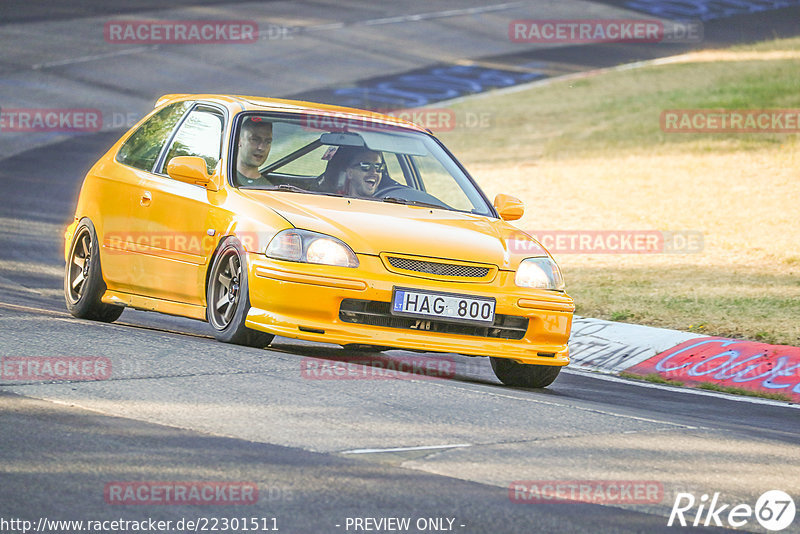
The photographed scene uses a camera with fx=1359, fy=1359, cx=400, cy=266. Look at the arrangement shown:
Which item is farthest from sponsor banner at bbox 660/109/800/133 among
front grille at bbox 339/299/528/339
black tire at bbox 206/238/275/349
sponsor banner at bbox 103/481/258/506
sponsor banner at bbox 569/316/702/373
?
sponsor banner at bbox 103/481/258/506

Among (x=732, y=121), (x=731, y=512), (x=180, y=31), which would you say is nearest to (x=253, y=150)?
(x=731, y=512)

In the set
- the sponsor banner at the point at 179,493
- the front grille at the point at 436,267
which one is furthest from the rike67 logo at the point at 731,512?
the front grille at the point at 436,267

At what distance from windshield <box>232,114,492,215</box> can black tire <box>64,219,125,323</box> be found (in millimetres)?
1427

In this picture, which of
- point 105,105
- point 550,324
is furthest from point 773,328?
point 105,105

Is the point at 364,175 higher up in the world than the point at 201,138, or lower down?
lower down

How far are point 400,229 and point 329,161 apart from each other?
1146 mm

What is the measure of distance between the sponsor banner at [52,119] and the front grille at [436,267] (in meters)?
17.0

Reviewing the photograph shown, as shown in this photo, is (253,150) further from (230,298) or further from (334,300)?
(334,300)

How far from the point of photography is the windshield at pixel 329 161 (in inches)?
348

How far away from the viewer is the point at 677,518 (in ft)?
17.1

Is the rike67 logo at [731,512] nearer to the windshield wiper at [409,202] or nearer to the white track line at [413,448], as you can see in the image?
the white track line at [413,448]

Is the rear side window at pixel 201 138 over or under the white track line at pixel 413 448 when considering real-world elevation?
over

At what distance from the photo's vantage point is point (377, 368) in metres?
7.95

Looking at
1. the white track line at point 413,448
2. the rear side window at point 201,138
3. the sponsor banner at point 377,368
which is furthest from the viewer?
the rear side window at point 201,138
